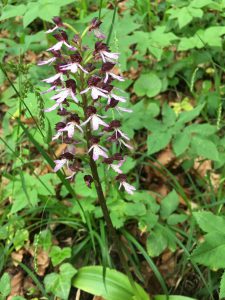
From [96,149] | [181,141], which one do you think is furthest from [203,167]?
[96,149]

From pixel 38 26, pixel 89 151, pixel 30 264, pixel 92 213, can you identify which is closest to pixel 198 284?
pixel 92 213

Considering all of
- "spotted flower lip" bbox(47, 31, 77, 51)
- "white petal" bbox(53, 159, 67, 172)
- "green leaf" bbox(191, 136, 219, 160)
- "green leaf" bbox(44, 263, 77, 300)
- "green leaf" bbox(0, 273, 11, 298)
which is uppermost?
"spotted flower lip" bbox(47, 31, 77, 51)

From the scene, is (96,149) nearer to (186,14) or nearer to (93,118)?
(93,118)

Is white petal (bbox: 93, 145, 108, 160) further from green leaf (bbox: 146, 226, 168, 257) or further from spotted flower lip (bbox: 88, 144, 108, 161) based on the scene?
green leaf (bbox: 146, 226, 168, 257)

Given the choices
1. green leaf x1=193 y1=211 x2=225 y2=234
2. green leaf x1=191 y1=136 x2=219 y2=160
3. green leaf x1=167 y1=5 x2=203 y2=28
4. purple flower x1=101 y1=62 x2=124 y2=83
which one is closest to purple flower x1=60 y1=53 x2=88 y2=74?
purple flower x1=101 y1=62 x2=124 y2=83

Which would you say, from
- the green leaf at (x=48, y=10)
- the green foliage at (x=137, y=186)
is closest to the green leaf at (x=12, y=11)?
the green foliage at (x=137, y=186)

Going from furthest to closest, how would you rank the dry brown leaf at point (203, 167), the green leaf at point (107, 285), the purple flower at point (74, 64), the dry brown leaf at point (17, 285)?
1. the dry brown leaf at point (203, 167)
2. the dry brown leaf at point (17, 285)
3. the green leaf at point (107, 285)
4. the purple flower at point (74, 64)

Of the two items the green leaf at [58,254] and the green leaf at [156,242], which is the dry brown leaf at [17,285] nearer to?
the green leaf at [58,254]
